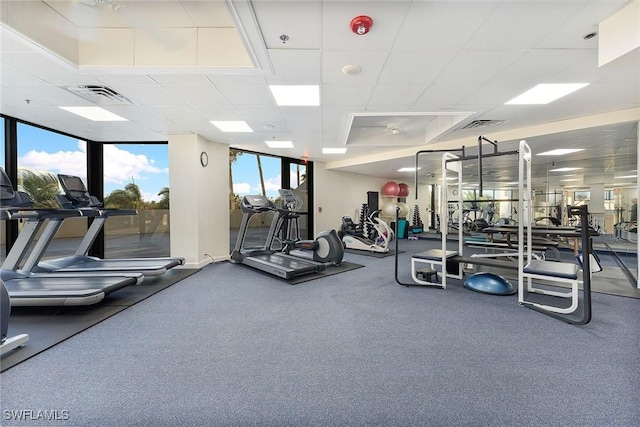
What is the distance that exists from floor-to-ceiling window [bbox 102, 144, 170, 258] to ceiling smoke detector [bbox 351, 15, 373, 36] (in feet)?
16.2

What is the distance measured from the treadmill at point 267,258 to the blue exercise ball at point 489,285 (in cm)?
240

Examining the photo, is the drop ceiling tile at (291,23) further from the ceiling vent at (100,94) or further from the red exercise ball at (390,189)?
the red exercise ball at (390,189)

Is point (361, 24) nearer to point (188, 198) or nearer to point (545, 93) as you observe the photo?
point (545, 93)

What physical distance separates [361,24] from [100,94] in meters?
3.40

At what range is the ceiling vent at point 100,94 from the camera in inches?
127

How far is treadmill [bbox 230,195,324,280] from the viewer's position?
173 inches

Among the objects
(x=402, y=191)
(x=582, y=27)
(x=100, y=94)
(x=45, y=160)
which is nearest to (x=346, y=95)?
(x=582, y=27)

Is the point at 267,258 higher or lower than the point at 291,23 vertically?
lower

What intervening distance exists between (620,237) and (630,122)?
3.56 metres

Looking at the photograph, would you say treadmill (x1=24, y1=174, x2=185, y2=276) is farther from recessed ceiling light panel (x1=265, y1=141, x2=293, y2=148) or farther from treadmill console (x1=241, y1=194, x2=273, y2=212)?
recessed ceiling light panel (x1=265, y1=141, x2=293, y2=148)

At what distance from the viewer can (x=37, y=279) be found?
3404 mm

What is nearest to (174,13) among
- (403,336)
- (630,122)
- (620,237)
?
(403,336)

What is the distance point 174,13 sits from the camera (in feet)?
8.46

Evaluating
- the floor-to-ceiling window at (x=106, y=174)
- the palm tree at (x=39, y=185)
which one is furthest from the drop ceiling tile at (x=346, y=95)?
the palm tree at (x=39, y=185)
